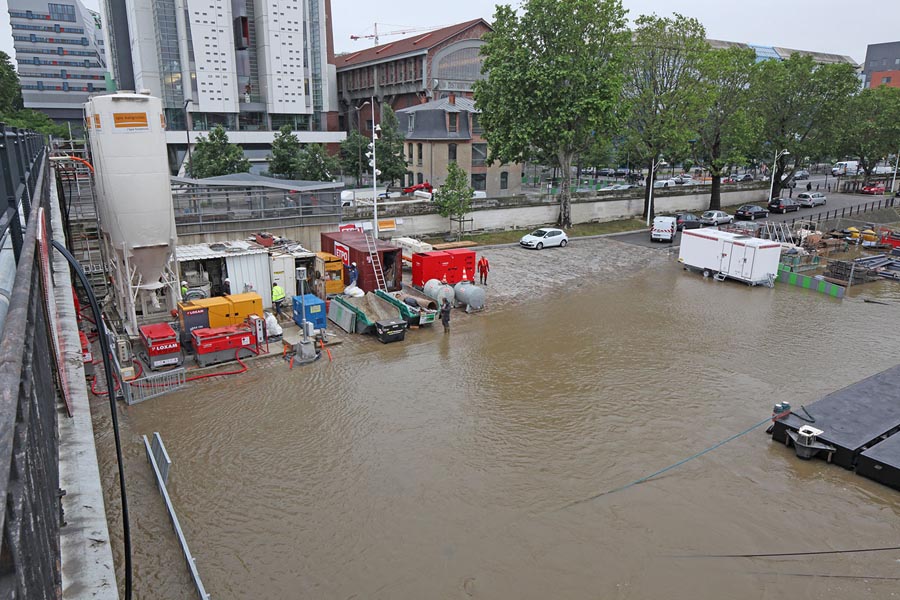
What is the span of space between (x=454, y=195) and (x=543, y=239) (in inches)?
240

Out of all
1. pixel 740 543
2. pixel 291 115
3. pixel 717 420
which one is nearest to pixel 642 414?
pixel 717 420

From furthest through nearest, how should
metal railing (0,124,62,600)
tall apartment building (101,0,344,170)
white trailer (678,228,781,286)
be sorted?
tall apartment building (101,0,344,170) < white trailer (678,228,781,286) < metal railing (0,124,62,600)

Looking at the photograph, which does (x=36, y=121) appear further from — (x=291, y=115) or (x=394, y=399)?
(x=394, y=399)

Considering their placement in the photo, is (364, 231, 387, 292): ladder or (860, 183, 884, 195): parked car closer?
(364, 231, 387, 292): ladder

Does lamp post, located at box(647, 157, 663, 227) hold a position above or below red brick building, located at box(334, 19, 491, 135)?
below

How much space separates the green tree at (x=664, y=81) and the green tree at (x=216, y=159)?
2736 centimetres

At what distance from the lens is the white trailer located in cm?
2959

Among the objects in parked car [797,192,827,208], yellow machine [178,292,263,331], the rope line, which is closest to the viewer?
the rope line

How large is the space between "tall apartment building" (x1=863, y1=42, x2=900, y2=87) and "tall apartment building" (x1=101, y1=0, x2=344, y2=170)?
340ft

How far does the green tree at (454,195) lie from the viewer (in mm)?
36094

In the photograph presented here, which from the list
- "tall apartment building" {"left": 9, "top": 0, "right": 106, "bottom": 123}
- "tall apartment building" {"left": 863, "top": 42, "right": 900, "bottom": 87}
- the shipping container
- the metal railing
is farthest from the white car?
"tall apartment building" {"left": 9, "top": 0, "right": 106, "bottom": 123}

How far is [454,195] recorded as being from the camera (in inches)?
1420

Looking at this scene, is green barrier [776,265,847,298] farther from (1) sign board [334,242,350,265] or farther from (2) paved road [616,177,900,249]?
(1) sign board [334,242,350,265]

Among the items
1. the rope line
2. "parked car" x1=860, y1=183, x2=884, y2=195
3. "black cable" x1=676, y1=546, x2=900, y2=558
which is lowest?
"black cable" x1=676, y1=546, x2=900, y2=558
